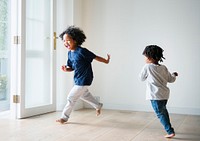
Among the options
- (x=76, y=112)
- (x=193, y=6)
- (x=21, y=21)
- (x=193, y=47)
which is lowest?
(x=76, y=112)

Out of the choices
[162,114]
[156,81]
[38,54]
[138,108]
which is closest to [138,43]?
[138,108]

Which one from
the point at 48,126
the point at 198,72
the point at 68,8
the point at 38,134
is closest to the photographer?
the point at 38,134

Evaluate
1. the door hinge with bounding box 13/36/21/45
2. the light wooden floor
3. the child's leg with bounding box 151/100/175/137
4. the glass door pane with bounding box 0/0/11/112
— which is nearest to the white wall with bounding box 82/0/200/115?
the light wooden floor

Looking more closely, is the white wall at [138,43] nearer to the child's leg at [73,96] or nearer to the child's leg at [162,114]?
the child's leg at [73,96]

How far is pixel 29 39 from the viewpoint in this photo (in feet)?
12.8

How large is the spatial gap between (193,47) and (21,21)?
87.0 inches

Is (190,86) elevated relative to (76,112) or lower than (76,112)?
elevated

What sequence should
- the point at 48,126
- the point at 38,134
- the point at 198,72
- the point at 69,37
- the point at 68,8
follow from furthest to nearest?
the point at 68,8, the point at 198,72, the point at 69,37, the point at 48,126, the point at 38,134

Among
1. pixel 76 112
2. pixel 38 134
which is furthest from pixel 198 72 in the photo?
pixel 38 134

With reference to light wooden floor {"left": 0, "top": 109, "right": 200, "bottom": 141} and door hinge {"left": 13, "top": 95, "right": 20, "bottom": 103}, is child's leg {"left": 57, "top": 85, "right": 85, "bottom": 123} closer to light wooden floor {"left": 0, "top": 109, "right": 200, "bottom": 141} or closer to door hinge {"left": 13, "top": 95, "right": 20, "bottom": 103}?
light wooden floor {"left": 0, "top": 109, "right": 200, "bottom": 141}

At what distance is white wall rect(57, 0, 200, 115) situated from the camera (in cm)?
426

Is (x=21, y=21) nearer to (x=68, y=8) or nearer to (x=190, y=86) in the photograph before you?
(x=68, y=8)

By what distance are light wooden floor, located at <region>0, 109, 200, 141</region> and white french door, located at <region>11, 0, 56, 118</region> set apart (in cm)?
22

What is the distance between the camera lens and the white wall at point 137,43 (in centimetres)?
426
